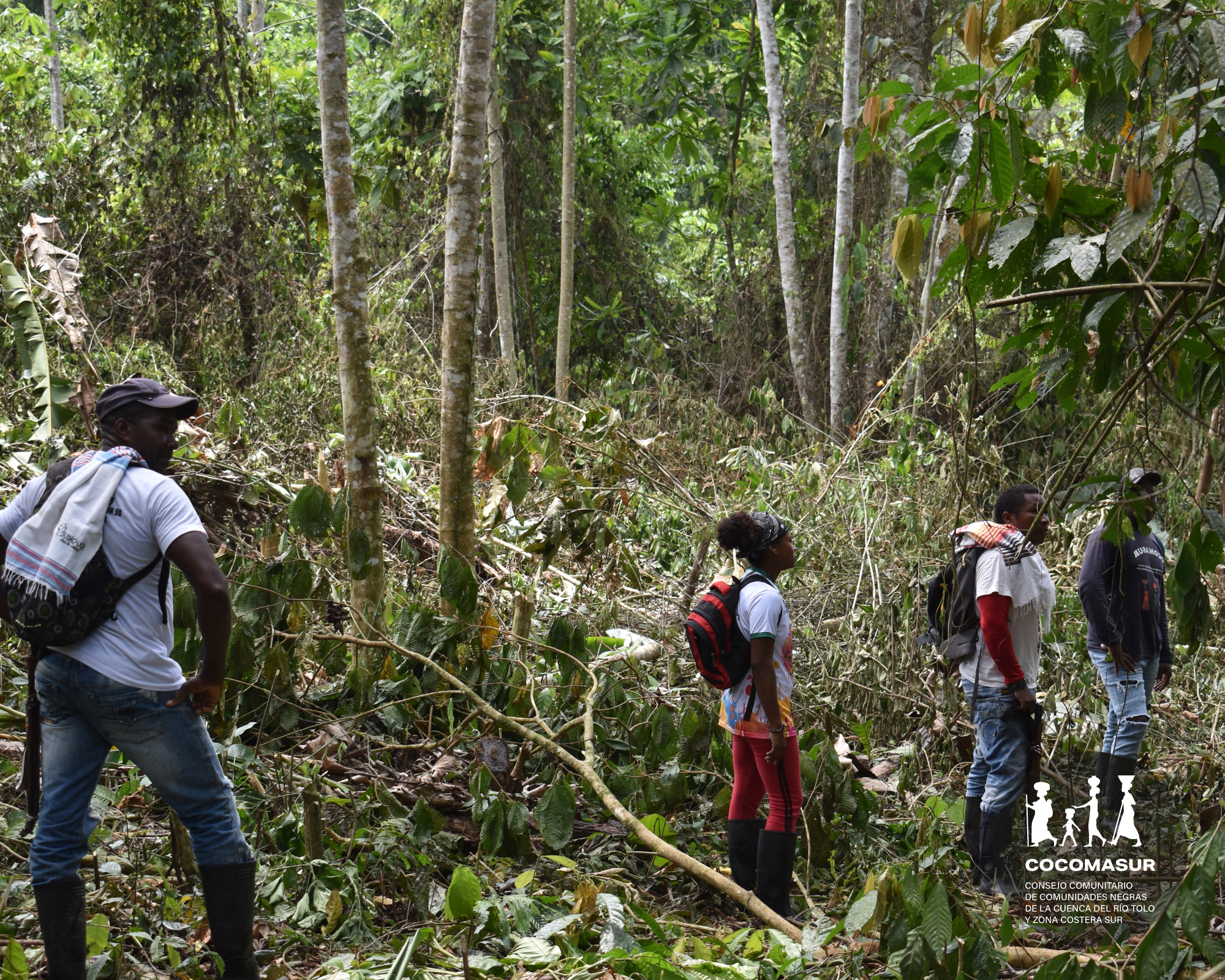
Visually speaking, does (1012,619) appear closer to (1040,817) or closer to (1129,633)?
(1040,817)

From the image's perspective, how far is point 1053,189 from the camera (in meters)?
2.56

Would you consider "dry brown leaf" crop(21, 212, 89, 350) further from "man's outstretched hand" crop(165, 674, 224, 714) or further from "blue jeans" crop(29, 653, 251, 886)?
"man's outstretched hand" crop(165, 674, 224, 714)

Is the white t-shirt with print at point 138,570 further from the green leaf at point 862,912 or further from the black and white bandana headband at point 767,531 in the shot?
the black and white bandana headband at point 767,531

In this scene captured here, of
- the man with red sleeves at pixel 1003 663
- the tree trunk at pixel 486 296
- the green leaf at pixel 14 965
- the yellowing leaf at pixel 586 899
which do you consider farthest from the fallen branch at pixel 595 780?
the tree trunk at pixel 486 296

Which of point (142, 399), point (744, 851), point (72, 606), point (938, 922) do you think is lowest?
point (744, 851)

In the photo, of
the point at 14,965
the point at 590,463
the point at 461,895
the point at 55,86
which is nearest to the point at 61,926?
the point at 14,965

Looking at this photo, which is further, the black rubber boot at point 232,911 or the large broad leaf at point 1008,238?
the black rubber boot at point 232,911

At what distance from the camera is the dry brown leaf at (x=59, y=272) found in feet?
19.9

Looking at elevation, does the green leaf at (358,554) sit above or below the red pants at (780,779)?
above

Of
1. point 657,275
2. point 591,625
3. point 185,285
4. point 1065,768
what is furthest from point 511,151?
point 1065,768

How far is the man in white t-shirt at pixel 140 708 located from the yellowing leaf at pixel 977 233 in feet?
6.99

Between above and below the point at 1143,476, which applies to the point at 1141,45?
above

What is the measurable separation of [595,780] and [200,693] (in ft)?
5.60

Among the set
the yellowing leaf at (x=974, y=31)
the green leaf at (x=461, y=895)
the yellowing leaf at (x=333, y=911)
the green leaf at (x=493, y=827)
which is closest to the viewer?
the yellowing leaf at (x=974, y=31)
